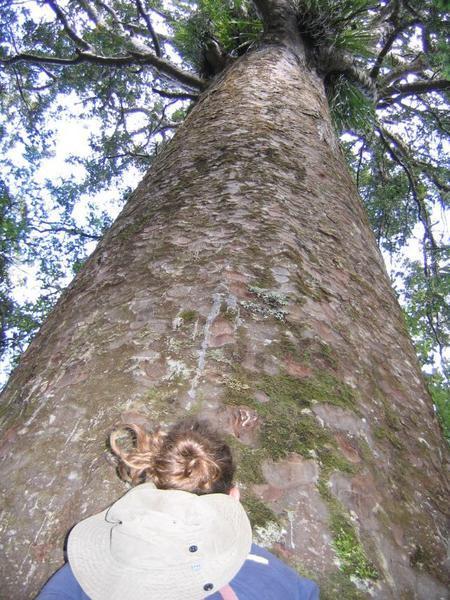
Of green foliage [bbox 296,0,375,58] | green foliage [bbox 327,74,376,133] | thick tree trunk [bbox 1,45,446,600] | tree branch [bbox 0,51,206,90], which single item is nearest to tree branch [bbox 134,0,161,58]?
tree branch [bbox 0,51,206,90]

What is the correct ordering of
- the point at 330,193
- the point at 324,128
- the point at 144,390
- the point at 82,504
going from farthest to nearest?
the point at 324,128
the point at 330,193
the point at 144,390
the point at 82,504

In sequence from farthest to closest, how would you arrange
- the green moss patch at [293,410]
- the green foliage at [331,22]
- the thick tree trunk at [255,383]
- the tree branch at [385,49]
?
the tree branch at [385,49], the green foliage at [331,22], the green moss patch at [293,410], the thick tree trunk at [255,383]

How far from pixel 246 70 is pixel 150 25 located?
3245 mm

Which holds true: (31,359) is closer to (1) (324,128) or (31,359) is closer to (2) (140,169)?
(1) (324,128)

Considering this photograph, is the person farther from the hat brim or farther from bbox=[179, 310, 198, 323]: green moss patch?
bbox=[179, 310, 198, 323]: green moss patch

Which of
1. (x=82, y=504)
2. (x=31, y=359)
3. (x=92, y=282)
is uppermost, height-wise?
(x=92, y=282)

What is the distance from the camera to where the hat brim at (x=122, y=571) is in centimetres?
103

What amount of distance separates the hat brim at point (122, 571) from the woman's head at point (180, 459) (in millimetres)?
117

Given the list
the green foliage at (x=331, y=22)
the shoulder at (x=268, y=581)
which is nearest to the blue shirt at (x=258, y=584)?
the shoulder at (x=268, y=581)

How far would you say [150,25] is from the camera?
6.49 m

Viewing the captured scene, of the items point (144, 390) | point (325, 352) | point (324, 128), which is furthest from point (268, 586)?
point (324, 128)

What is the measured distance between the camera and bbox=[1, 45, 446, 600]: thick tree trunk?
1.15m

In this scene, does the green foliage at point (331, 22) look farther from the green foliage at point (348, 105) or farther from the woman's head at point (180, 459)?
the woman's head at point (180, 459)

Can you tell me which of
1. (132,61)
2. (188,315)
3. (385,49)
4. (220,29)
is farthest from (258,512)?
(132,61)
